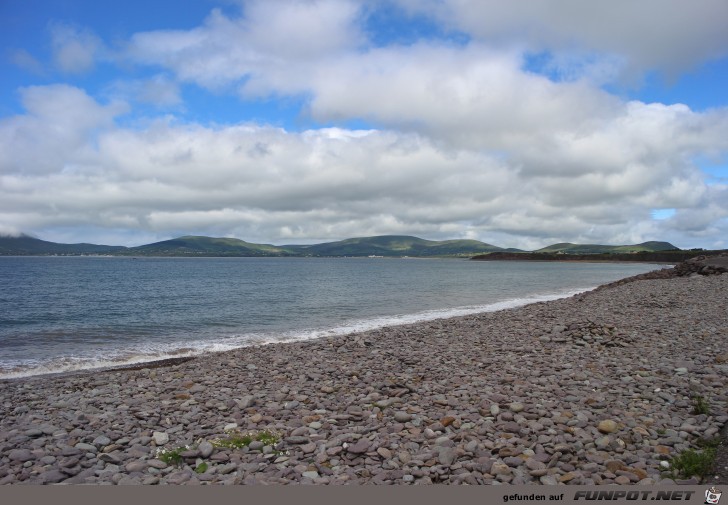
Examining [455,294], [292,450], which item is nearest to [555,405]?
[292,450]

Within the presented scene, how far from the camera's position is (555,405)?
905cm

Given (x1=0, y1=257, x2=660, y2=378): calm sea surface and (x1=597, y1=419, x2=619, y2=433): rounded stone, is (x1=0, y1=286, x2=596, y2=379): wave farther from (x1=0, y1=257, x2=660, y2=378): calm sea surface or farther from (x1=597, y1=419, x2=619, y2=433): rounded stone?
(x1=597, y1=419, x2=619, y2=433): rounded stone

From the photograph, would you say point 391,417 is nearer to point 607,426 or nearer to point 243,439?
point 243,439

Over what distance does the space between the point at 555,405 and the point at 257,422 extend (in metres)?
6.06

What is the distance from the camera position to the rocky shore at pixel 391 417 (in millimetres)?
6824

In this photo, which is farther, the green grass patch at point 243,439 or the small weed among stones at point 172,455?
the green grass patch at point 243,439

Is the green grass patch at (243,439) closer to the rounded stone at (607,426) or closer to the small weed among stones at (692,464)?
the rounded stone at (607,426)

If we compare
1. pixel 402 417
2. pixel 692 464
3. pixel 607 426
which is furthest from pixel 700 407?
pixel 402 417

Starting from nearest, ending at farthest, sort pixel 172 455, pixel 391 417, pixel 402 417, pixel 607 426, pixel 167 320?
pixel 172 455, pixel 607 426, pixel 402 417, pixel 391 417, pixel 167 320

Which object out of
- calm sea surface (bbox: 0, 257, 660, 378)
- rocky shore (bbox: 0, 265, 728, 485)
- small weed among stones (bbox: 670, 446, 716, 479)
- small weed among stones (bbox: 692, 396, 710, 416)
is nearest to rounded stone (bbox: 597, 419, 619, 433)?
rocky shore (bbox: 0, 265, 728, 485)

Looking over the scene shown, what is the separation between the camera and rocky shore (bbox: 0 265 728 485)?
682cm

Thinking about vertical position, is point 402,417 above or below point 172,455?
above

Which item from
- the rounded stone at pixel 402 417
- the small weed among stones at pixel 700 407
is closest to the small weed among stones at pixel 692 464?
the small weed among stones at pixel 700 407

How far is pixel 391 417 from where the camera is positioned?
900cm
